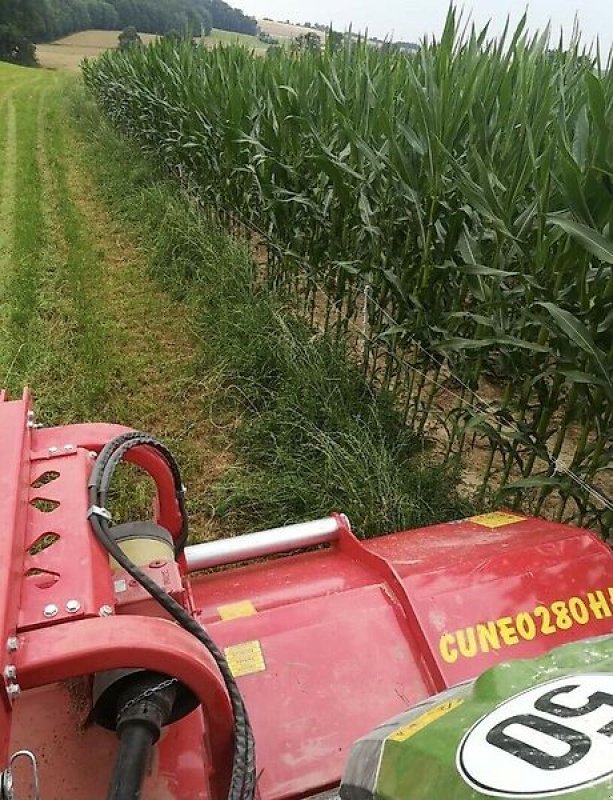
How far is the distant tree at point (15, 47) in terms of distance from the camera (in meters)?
45.9

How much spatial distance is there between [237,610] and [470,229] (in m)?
2.12

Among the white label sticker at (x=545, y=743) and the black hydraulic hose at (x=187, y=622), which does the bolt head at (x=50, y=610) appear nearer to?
the black hydraulic hose at (x=187, y=622)

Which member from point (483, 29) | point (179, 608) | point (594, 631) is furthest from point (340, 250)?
point (179, 608)

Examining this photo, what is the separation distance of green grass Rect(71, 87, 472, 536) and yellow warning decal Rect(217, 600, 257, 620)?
4.22 ft

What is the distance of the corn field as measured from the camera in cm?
240

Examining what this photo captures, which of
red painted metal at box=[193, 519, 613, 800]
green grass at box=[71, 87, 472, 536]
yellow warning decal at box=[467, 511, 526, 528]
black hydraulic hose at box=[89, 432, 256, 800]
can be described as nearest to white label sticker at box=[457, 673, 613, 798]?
black hydraulic hose at box=[89, 432, 256, 800]

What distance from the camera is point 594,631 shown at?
1.70 meters

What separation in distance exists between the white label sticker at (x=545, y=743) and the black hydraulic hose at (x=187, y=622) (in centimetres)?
41

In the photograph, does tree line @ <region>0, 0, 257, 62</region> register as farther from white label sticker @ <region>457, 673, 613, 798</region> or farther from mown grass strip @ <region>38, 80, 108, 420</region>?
white label sticker @ <region>457, 673, 613, 798</region>

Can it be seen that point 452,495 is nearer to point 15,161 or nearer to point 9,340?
point 9,340

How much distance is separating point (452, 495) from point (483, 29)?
6.90 ft

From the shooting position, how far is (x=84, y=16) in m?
58.8

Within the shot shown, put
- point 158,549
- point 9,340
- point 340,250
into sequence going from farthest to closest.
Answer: point 9,340 → point 340,250 → point 158,549

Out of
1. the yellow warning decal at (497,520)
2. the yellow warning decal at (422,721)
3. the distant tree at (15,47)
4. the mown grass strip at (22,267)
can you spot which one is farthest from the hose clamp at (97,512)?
the distant tree at (15,47)
